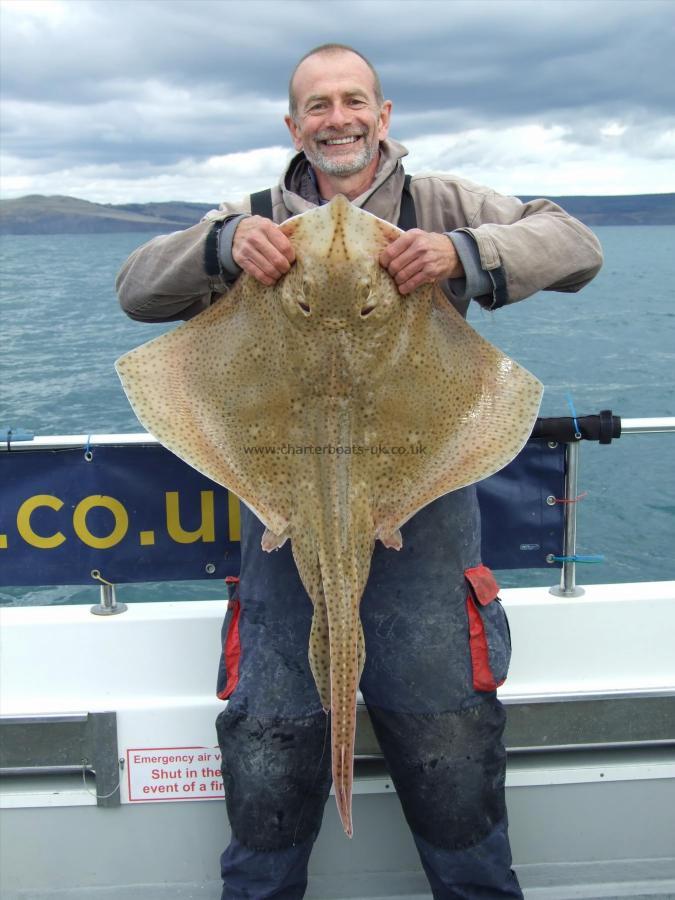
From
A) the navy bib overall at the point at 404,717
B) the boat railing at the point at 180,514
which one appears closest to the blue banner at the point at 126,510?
the boat railing at the point at 180,514

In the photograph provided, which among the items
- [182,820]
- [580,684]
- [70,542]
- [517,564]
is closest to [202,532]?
[70,542]

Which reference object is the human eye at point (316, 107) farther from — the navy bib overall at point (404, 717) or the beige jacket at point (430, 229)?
the navy bib overall at point (404, 717)

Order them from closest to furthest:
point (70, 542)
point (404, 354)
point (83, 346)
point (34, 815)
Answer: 1. point (404, 354)
2. point (34, 815)
3. point (70, 542)
4. point (83, 346)

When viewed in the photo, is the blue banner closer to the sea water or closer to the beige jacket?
the beige jacket

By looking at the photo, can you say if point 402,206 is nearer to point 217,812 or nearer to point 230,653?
point 230,653

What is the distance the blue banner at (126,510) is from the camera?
3.54 m

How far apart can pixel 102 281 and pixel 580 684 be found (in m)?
45.0

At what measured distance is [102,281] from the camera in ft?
148

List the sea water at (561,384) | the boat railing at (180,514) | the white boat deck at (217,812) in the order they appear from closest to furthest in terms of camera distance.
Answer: the white boat deck at (217,812), the boat railing at (180,514), the sea water at (561,384)

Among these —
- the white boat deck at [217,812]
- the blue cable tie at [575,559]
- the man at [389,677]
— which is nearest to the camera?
the man at [389,677]

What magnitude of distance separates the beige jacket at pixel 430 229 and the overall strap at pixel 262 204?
0.02 meters

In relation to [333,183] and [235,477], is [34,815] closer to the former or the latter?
[235,477]

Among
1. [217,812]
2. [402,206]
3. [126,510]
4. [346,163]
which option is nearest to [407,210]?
[402,206]

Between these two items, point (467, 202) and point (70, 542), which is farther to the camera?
point (70, 542)
